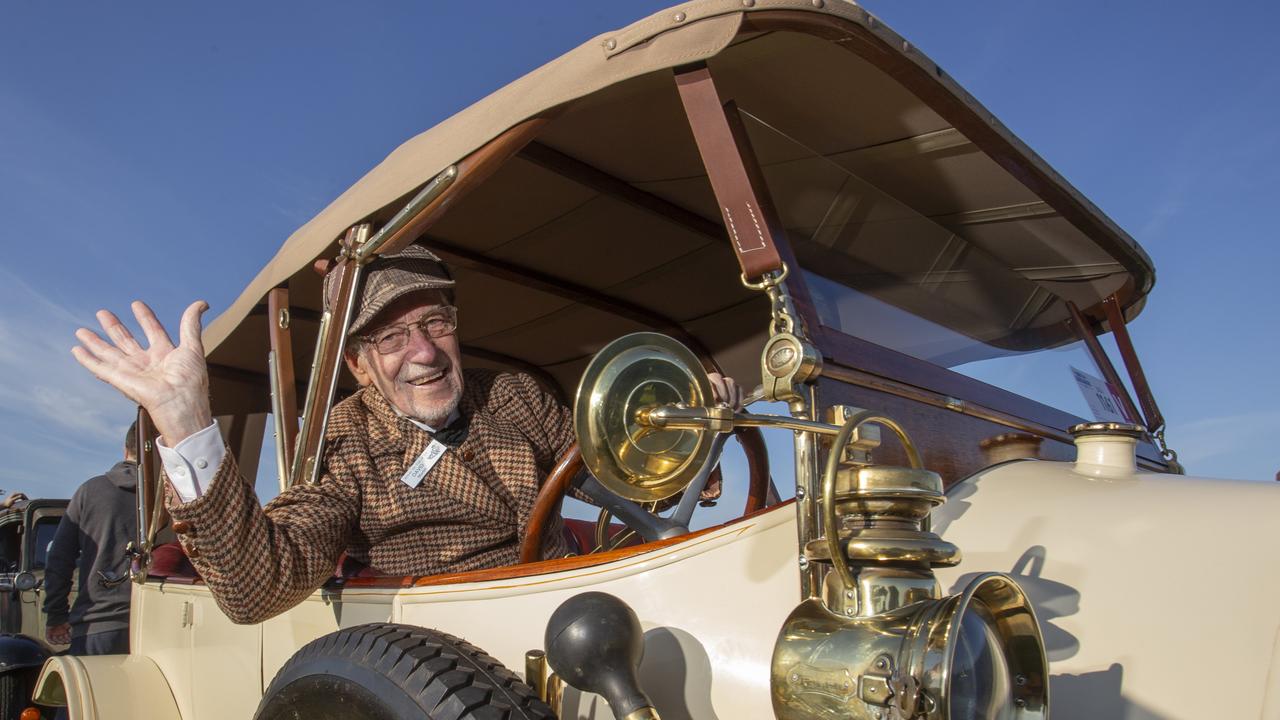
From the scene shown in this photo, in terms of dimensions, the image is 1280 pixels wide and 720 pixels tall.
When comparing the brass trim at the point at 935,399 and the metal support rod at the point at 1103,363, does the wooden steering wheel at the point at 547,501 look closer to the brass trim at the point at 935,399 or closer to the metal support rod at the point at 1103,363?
the brass trim at the point at 935,399

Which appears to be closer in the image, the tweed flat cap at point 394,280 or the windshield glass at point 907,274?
the windshield glass at point 907,274

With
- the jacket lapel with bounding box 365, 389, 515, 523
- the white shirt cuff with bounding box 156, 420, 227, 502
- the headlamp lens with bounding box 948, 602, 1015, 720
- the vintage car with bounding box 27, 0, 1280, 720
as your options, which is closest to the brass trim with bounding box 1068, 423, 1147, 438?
the vintage car with bounding box 27, 0, 1280, 720

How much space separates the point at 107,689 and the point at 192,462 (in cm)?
132

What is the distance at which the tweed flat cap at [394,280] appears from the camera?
2545 mm

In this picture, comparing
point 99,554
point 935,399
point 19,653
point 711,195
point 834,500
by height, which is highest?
point 711,195

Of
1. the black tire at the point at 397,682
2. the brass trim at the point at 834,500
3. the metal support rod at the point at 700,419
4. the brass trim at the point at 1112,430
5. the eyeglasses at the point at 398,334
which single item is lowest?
the black tire at the point at 397,682

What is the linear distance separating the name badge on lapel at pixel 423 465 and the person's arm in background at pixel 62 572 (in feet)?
12.0

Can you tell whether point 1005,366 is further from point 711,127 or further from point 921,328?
point 711,127

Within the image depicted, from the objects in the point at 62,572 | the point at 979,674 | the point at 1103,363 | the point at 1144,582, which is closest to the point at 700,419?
the point at 979,674

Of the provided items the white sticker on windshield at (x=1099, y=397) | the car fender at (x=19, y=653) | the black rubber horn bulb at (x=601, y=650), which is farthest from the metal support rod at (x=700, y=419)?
the car fender at (x=19, y=653)

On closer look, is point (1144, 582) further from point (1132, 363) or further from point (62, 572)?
point (62, 572)

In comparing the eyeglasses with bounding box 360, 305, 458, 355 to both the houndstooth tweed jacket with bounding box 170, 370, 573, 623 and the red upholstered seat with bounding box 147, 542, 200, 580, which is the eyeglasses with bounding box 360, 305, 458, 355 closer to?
the houndstooth tweed jacket with bounding box 170, 370, 573, 623

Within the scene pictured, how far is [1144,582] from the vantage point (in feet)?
4.22

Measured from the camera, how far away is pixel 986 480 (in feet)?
5.44
